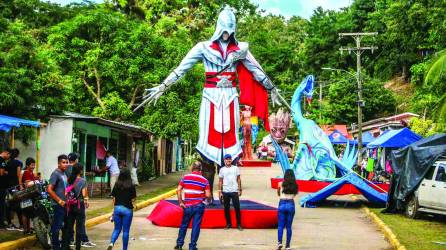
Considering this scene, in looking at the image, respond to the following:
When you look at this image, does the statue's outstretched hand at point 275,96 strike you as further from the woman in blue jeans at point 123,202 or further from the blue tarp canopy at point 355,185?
the woman in blue jeans at point 123,202

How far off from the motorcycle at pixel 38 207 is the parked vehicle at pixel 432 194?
10.6m

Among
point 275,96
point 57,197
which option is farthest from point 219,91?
point 57,197

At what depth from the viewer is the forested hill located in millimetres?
22266

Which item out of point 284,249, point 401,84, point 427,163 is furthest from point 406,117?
point 284,249

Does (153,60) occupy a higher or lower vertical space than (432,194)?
higher

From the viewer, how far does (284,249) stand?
550 inches

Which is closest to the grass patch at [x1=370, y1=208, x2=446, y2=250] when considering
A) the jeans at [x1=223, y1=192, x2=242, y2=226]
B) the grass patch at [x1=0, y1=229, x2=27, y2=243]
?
the jeans at [x1=223, y1=192, x2=242, y2=226]

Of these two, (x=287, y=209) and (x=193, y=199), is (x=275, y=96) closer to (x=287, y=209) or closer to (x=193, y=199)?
(x=287, y=209)

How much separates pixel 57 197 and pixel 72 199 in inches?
16.5

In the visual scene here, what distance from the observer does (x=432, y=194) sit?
1950cm

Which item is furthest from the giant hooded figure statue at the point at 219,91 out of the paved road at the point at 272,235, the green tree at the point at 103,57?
the green tree at the point at 103,57

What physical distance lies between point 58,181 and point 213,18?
140 feet

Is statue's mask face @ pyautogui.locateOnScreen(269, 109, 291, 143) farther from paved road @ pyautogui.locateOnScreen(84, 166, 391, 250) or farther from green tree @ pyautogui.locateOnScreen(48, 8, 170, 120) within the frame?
paved road @ pyautogui.locateOnScreen(84, 166, 391, 250)

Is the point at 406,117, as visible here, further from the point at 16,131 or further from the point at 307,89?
the point at 16,131
